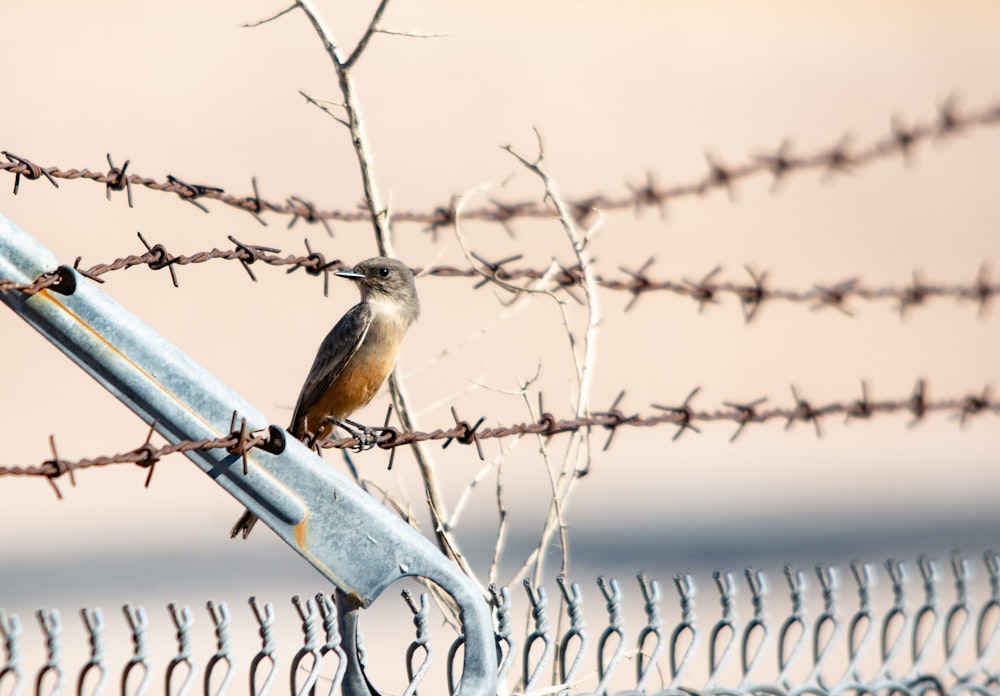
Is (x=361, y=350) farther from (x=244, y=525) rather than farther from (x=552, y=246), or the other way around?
(x=552, y=246)

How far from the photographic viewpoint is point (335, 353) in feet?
17.6

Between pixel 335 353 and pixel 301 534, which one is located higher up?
pixel 335 353

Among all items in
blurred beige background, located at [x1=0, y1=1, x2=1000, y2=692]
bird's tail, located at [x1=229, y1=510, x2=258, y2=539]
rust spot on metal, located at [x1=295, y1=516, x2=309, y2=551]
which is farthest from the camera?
blurred beige background, located at [x1=0, y1=1, x2=1000, y2=692]

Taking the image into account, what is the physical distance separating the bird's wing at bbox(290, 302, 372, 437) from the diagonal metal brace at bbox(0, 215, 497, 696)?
7.48ft

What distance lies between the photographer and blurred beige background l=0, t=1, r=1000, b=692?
13977mm

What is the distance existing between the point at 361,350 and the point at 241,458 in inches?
95.0

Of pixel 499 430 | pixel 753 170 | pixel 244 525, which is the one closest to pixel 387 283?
pixel 244 525

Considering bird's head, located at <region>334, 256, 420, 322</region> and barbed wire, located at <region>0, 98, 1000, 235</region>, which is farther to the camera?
bird's head, located at <region>334, 256, 420, 322</region>

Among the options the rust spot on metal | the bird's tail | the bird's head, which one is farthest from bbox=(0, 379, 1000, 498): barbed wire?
the bird's head

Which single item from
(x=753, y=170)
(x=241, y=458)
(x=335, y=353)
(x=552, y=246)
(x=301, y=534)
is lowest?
(x=301, y=534)

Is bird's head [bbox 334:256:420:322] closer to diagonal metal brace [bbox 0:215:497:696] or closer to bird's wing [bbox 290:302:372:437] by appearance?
bird's wing [bbox 290:302:372:437]

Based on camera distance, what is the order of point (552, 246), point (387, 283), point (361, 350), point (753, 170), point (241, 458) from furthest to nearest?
point (552, 246), point (387, 283), point (361, 350), point (753, 170), point (241, 458)

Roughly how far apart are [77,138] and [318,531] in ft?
62.6

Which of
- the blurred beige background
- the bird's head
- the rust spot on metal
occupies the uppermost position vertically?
the blurred beige background
